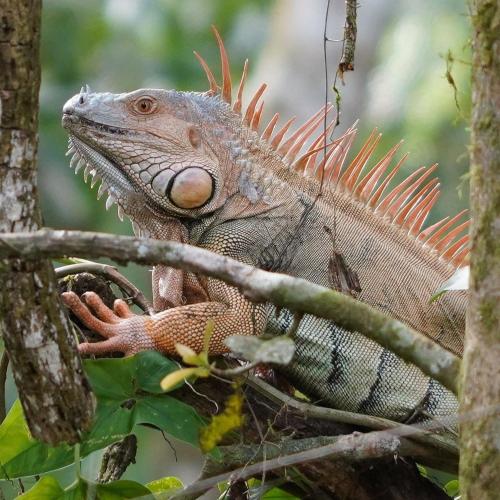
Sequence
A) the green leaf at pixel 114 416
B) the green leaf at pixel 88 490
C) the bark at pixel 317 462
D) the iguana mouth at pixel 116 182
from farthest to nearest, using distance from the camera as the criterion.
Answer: the iguana mouth at pixel 116 182 → the bark at pixel 317 462 → the green leaf at pixel 88 490 → the green leaf at pixel 114 416

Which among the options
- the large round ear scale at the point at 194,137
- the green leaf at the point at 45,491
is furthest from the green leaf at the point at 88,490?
the large round ear scale at the point at 194,137

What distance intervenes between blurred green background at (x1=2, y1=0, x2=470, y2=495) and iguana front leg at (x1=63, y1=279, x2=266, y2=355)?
29.5ft

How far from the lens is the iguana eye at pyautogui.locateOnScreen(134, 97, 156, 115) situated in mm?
5441

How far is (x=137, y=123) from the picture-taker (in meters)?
5.42

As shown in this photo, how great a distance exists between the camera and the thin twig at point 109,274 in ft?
15.3

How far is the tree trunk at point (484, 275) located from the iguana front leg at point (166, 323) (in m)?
1.35

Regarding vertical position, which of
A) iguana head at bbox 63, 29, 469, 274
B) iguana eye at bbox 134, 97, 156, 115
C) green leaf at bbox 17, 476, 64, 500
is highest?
iguana eye at bbox 134, 97, 156, 115

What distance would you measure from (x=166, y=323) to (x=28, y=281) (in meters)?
1.32

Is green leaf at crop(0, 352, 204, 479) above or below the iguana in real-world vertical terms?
below

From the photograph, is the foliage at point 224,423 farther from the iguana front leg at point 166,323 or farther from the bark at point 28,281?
the iguana front leg at point 166,323

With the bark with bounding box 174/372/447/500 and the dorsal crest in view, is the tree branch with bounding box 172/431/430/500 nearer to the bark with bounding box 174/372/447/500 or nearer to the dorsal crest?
the bark with bounding box 174/372/447/500

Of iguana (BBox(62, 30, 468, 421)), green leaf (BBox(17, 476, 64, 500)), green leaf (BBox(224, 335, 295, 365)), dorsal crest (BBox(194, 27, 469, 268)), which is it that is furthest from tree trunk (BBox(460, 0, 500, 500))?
dorsal crest (BBox(194, 27, 469, 268))

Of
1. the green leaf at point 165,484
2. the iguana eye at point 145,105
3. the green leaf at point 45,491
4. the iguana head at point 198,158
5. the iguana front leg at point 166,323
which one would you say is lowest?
the green leaf at point 165,484

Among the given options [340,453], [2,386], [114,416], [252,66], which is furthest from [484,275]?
[252,66]
